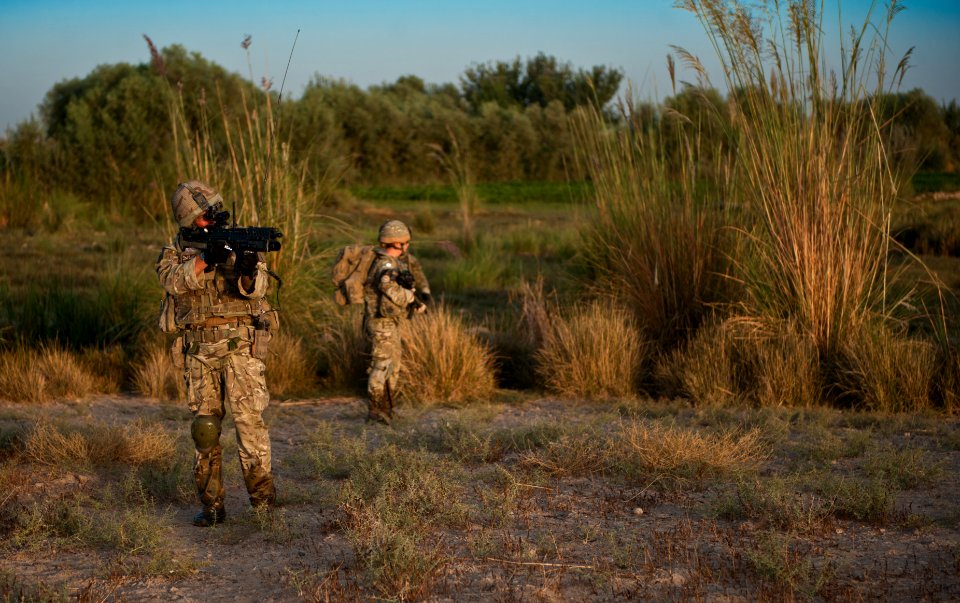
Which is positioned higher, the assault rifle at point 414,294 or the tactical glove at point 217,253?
the tactical glove at point 217,253

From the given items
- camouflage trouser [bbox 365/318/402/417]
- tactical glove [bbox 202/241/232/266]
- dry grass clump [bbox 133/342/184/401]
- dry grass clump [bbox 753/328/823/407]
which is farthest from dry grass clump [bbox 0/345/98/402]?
dry grass clump [bbox 753/328/823/407]

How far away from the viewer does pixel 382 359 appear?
24.7ft

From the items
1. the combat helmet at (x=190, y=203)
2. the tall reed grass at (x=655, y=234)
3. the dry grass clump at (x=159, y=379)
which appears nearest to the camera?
the combat helmet at (x=190, y=203)

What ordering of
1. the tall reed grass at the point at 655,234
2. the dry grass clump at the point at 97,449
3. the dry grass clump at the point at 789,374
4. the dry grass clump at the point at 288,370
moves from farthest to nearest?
the dry grass clump at the point at 288,370 → the tall reed grass at the point at 655,234 → the dry grass clump at the point at 789,374 → the dry grass clump at the point at 97,449

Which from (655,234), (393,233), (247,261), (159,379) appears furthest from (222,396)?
(655,234)

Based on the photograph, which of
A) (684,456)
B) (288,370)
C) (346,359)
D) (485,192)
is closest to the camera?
(684,456)

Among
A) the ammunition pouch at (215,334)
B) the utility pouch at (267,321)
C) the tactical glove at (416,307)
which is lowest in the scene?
the tactical glove at (416,307)

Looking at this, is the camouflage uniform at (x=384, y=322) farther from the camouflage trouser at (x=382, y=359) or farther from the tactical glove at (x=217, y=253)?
the tactical glove at (x=217, y=253)

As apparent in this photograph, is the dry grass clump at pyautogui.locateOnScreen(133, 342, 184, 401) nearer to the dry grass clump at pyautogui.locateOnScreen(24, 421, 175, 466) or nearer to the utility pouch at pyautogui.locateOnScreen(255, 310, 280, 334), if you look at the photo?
the dry grass clump at pyautogui.locateOnScreen(24, 421, 175, 466)

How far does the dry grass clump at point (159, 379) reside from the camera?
848 centimetres

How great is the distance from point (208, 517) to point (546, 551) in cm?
175

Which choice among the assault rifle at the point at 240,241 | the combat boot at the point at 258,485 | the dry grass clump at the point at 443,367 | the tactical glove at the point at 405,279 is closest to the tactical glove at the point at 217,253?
the assault rifle at the point at 240,241

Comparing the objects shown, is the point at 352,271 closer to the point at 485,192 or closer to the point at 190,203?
the point at 190,203

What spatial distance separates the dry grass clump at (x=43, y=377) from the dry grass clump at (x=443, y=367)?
8.77 ft
